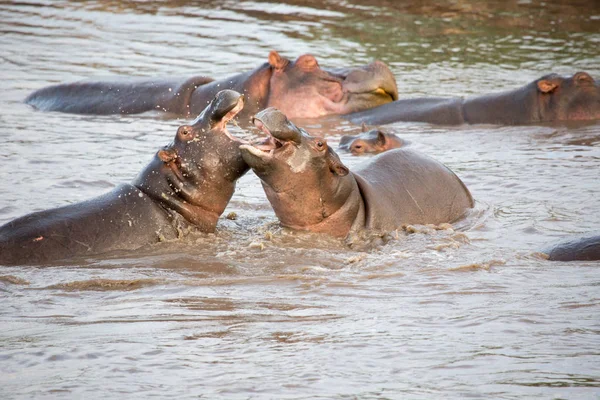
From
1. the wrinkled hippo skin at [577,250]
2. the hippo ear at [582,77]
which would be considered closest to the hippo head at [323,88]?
the hippo ear at [582,77]

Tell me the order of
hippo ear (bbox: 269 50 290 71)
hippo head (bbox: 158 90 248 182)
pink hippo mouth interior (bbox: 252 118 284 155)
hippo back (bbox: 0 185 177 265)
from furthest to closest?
hippo ear (bbox: 269 50 290 71) → hippo head (bbox: 158 90 248 182) → pink hippo mouth interior (bbox: 252 118 284 155) → hippo back (bbox: 0 185 177 265)

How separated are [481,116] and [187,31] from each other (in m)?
5.83

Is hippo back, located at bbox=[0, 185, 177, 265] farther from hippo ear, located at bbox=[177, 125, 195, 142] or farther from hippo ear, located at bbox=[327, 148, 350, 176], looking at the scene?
hippo ear, located at bbox=[327, 148, 350, 176]

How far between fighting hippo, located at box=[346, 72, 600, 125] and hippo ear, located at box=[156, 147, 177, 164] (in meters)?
4.40

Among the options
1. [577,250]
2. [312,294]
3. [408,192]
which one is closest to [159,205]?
[312,294]

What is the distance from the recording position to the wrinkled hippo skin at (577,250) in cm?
588

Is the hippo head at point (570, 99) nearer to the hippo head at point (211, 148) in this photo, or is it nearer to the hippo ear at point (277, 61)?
the hippo ear at point (277, 61)

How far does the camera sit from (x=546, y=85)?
10219 millimetres

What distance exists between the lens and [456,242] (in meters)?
6.48

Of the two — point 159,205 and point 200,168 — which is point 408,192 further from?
point 159,205

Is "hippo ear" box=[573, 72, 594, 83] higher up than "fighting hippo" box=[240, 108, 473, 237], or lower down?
higher up

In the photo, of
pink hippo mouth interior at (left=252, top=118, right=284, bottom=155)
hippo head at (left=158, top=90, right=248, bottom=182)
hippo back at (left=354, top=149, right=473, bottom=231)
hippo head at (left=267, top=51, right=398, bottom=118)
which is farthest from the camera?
hippo head at (left=267, top=51, right=398, bottom=118)

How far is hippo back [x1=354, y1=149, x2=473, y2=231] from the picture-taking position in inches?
262

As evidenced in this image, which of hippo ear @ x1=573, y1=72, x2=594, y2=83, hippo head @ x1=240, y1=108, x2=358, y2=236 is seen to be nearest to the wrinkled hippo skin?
hippo head @ x1=240, y1=108, x2=358, y2=236
